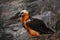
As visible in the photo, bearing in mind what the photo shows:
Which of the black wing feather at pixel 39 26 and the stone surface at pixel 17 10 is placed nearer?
the black wing feather at pixel 39 26

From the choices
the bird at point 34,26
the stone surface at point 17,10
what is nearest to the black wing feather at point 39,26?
the bird at point 34,26

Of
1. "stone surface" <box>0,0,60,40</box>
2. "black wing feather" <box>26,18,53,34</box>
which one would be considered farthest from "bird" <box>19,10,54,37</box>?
"stone surface" <box>0,0,60,40</box>

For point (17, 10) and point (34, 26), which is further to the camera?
point (17, 10)

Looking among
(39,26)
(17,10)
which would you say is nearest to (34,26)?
(39,26)

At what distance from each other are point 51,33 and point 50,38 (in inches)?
11.2

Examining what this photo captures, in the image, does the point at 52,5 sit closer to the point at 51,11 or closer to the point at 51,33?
the point at 51,11

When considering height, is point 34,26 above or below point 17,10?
above

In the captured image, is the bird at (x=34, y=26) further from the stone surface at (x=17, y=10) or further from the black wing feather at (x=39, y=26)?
the stone surface at (x=17, y=10)

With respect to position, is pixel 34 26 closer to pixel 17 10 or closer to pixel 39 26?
pixel 39 26

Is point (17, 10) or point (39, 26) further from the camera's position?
point (17, 10)

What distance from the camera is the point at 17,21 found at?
288 inches

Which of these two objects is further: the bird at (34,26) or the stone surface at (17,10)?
the stone surface at (17,10)

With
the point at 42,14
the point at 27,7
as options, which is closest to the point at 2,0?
the point at 27,7

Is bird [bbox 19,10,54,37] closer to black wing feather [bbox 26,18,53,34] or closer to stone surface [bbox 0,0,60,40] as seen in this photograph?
black wing feather [bbox 26,18,53,34]
